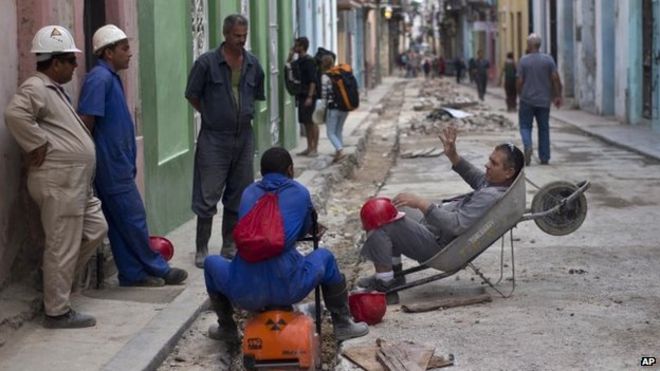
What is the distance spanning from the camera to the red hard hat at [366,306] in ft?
24.8

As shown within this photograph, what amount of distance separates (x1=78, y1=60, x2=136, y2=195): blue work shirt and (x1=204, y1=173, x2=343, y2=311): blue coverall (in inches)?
64.3

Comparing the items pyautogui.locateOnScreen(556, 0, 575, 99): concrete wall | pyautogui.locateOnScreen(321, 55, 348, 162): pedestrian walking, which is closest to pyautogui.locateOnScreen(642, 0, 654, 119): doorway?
pyautogui.locateOnScreen(321, 55, 348, 162): pedestrian walking

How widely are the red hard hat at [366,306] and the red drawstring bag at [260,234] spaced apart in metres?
1.22

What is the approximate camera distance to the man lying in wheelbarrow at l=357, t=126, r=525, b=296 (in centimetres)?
805

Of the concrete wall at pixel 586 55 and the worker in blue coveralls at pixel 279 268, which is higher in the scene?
the concrete wall at pixel 586 55

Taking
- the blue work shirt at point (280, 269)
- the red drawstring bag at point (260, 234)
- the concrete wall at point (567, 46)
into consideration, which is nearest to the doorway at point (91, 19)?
the blue work shirt at point (280, 269)

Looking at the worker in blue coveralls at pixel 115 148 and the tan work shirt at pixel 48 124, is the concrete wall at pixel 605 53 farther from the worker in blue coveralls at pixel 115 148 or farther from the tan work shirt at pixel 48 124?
the tan work shirt at pixel 48 124

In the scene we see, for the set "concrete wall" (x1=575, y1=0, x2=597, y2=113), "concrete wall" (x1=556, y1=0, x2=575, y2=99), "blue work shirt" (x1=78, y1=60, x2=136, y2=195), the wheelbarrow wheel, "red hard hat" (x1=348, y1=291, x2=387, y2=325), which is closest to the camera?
"red hard hat" (x1=348, y1=291, x2=387, y2=325)

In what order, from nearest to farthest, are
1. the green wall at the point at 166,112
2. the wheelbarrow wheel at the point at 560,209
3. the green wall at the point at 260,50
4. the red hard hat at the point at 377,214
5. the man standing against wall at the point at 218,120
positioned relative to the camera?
1. the red hard hat at the point at 377,214
2. the wheelbarrow wheel at the point at 560,209
3. the man standing against wall at the point at 218,120
4. the green wall at the point at 166,112
5. the green wall at the point at 260,50

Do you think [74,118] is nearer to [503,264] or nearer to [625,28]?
[503,264]

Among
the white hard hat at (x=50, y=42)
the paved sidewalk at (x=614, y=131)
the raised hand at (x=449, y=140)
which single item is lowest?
the paved sidewalk at (x=614, y=131)

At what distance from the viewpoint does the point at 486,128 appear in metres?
26.7

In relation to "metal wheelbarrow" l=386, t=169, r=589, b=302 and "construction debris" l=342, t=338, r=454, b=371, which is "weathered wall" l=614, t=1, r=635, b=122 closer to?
"metal wheelbarrow" l=386, t=169, r=589, b=302

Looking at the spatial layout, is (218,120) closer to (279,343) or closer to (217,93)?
(217,93)
